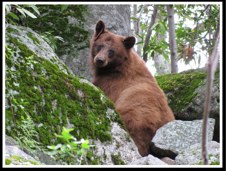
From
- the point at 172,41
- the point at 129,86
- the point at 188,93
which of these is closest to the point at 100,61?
the point at 129,86

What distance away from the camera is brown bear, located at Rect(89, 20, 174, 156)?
712cm

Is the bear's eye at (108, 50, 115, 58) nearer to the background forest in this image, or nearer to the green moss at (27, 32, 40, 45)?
the background forest

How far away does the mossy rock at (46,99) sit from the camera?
16.3 feet

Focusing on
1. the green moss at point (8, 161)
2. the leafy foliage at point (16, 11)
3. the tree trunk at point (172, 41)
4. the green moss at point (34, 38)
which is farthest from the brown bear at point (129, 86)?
the green moss at point (8, 161)

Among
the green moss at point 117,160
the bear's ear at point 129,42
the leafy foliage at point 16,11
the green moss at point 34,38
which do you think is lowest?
the green moss at point 117,160

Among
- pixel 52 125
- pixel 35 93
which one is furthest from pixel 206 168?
pixel 35 93

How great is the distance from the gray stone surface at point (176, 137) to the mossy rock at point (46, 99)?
1.90 feet

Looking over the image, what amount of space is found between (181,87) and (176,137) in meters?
3.63

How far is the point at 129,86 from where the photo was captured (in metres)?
8.33

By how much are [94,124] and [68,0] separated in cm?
293

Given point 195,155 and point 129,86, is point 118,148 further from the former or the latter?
point 129,86

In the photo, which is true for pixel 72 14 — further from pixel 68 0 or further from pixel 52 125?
pixel 52 125

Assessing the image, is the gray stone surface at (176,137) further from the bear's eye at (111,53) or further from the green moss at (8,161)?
the bear's eye at (111,53)

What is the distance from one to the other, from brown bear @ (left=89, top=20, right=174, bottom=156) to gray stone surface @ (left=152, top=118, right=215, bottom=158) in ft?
2.47
